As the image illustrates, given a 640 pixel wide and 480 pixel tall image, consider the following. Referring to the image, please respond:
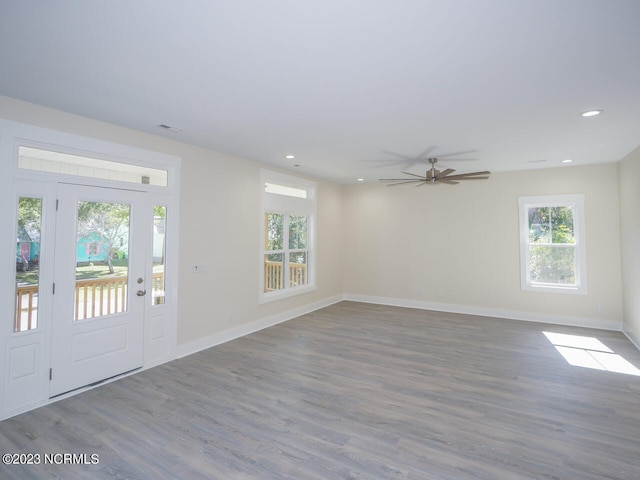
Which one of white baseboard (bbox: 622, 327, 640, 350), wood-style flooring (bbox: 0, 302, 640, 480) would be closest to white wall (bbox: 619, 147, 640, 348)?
white baseboard (bbox: 622, 327, 640, 350)

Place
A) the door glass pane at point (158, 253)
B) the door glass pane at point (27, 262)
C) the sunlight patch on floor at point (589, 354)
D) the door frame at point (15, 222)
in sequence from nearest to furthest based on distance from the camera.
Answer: the door frame at point (15, 222) < the door glass pane at point (27, 262) < the sunlight patch on floor at point (589, 354) < the door glass pane at point (158, 253)

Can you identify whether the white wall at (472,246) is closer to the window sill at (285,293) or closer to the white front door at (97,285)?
the window sill at (285,293)

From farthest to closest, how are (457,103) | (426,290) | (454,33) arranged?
(426,290) → (457,103) → (454,33)

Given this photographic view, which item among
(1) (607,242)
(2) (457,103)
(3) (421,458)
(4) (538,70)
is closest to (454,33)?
(4) (538,70)

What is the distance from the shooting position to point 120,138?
3.58m

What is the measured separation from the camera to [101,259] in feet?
11.3

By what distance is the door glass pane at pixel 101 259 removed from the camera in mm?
3303

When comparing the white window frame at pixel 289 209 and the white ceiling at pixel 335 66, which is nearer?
the white ceiling at pixel 335 66

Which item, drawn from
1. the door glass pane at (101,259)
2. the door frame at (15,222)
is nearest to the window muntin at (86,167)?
the door frame at (15,222)

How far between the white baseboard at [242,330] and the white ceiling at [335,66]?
2.67 metres

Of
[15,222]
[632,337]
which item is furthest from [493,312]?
[15,222]

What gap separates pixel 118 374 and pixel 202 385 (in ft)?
3.32

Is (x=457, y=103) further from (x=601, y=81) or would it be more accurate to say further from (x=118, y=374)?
(x=118, y=374)

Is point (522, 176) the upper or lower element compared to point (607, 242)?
upper
